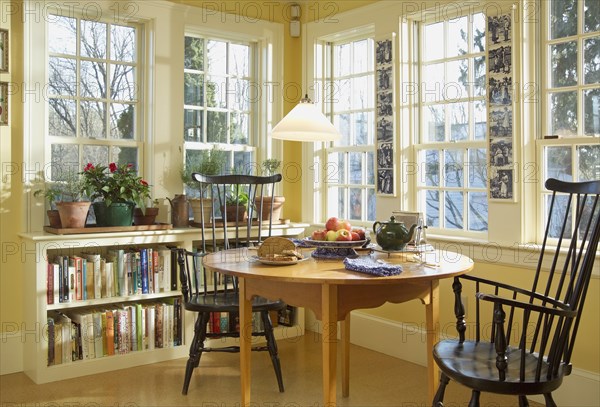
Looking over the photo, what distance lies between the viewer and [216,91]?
15.4ft

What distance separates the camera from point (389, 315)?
4.33m

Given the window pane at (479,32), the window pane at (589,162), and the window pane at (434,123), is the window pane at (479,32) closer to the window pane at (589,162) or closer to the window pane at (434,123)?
the window pane at (434,123)

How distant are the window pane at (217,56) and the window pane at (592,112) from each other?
2.50 metres

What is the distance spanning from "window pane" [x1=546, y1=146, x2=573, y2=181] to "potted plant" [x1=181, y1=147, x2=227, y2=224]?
209 cm

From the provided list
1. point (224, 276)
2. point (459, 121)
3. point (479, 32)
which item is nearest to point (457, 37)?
point (479, 32)

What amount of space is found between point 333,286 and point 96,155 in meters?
2.31

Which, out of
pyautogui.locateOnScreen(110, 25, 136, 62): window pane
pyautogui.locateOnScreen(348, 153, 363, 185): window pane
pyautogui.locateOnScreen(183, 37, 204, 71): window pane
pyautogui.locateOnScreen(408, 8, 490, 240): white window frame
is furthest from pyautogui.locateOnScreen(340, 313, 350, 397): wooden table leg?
pyautogui.locateOnScreen(110, 25, 136, 62): window pane

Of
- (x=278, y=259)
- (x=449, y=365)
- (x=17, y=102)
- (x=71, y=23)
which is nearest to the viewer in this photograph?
(x=449, y=365)

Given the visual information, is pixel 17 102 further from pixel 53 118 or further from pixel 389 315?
pixel 389 315

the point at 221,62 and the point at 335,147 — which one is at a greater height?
the point at 221,62

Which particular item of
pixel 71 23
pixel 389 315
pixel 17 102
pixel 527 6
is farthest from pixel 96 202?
pixel 527 6

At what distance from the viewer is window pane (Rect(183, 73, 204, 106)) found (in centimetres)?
454

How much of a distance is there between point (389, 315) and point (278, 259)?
1793mm

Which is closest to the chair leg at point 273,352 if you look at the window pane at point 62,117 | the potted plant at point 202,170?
the potted plant at point 202,170
